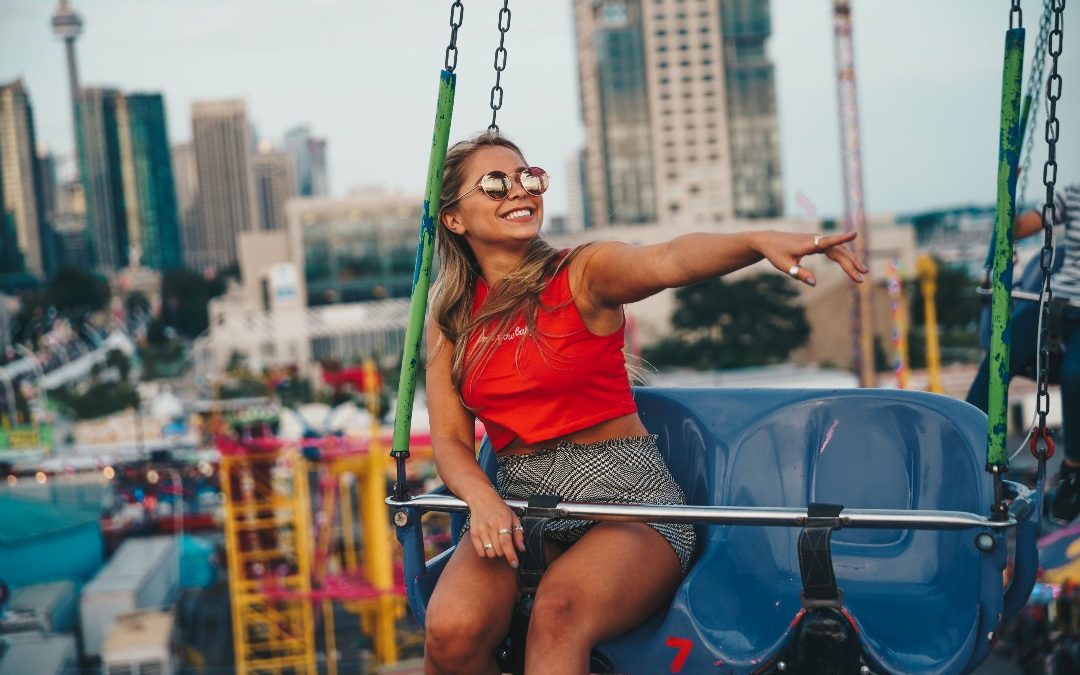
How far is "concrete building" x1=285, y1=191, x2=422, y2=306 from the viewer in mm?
91938

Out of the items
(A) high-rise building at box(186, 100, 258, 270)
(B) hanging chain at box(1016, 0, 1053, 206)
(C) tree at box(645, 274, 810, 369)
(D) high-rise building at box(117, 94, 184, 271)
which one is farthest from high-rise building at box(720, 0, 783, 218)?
(B) hanging chain at box(1016, 0, 1053, 206)

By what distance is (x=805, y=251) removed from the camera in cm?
245

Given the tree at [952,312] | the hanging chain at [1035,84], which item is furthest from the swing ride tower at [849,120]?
the hanging chain at [1035,84]

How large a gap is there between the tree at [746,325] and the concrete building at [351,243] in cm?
3235

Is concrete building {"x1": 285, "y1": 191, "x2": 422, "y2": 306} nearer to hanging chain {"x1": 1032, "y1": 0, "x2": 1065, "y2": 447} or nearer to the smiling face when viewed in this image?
the smiling face

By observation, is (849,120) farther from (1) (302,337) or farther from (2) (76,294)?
(2) (76,294)

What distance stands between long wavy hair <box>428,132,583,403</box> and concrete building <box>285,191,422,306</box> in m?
88.2

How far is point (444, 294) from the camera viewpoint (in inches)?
131

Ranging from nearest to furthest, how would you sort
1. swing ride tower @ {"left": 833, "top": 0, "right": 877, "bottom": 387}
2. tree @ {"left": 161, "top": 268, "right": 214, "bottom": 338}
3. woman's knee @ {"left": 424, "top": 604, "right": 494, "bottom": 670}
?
woman's knee @ {"left": 424, "top": 604, "right": 494, "bottom": 670} < swing ride tower @ {"left": 833, "top": 0, "right": 877, "bottom": 387} < tree @ {"left": 161, "top": 268, "right": 214, "bottom": 338}

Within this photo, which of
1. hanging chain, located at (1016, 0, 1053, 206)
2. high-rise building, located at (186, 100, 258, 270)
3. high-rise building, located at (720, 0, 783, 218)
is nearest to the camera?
hanging chain, located at (1016, 0, 1053, 206)

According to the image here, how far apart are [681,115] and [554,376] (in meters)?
115

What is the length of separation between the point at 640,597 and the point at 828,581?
0.43 m

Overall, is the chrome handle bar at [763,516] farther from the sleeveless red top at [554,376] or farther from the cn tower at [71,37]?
the cn tower at [71,37]

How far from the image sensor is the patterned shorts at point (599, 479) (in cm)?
299
